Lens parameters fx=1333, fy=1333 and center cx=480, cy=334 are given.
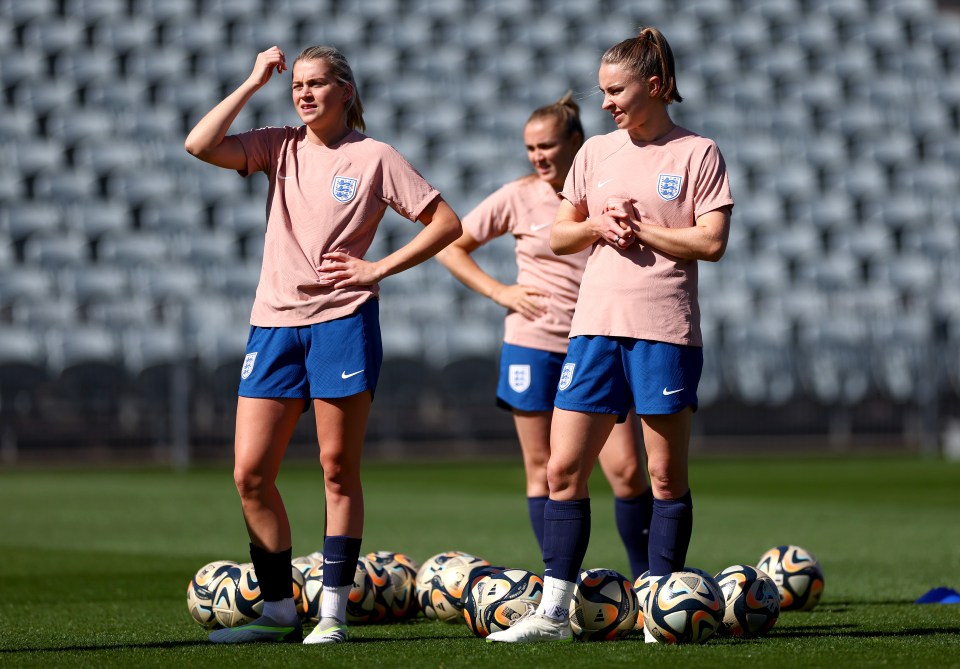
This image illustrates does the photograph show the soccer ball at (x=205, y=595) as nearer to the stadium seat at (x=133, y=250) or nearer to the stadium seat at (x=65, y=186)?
the stadium seat at (x=133, y=250)

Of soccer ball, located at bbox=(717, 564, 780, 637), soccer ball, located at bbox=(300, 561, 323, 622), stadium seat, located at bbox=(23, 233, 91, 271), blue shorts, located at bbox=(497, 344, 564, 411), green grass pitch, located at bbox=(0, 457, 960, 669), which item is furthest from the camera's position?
stadium seat, located at bbox=(23, 233, 91, 271)

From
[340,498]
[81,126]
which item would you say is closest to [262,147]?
[340,498]

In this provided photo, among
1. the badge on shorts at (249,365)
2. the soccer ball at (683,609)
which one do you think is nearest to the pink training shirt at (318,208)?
the badge on shorts at (249,365)

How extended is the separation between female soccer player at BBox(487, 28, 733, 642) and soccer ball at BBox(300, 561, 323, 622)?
970mm

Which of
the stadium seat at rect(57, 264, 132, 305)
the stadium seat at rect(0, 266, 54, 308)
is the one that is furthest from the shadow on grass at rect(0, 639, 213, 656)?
the stadium seat at rect(57, 264, 132, 305)

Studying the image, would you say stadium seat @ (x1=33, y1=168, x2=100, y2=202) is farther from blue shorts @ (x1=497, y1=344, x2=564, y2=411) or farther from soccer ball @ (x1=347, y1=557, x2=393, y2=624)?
soccer ball @ (x1=347, y1=557, x2=393, y2=624)

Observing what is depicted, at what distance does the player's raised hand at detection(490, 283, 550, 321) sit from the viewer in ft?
17.8

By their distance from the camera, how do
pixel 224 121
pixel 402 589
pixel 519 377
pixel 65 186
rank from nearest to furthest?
pixel 224 121
pixel 402 589
pixel 519 377
pixel 65 186

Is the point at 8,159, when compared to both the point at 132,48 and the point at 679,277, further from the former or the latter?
the point at 679,277

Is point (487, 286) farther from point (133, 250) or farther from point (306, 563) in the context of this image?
point (133, 250)

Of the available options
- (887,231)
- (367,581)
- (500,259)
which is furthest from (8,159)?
(367,581)

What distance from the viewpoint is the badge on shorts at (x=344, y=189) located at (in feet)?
14.0

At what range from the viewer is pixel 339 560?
167 inches

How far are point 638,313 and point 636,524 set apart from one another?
1315 mm
